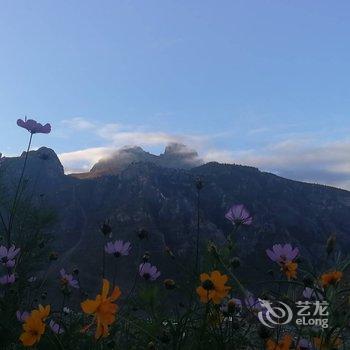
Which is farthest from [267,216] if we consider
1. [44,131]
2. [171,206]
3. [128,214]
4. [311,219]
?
[44,131]

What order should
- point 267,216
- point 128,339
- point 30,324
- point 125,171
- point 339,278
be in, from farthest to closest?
point 125,171, point 267,216, point 128,339, point 30,324, point 339,278

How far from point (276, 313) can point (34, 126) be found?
10.5 ft

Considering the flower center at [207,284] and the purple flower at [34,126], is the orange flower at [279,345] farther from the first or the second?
the purple flower at [34,126]

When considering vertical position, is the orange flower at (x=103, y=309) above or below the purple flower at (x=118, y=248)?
below

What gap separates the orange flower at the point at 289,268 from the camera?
2104mm

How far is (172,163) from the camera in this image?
168 meters

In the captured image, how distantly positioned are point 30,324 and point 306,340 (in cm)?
111

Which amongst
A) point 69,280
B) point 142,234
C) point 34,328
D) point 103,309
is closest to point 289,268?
point 103,309

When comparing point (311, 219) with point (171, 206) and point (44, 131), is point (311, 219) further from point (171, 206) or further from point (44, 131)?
point (44, 131)

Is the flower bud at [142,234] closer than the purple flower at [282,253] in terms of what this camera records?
No

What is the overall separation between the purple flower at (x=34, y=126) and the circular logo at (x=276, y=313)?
3.05 meters

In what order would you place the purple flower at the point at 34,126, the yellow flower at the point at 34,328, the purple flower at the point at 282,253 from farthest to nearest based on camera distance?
the purple flower at the point at 34,126
the purple flower at the point at 282,253
the yellow flower at the point at 34,328

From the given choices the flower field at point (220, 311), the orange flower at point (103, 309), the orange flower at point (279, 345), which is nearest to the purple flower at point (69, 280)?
the flower field at point (220, 311)

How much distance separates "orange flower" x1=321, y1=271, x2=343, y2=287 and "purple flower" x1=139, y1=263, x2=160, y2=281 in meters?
1.43
